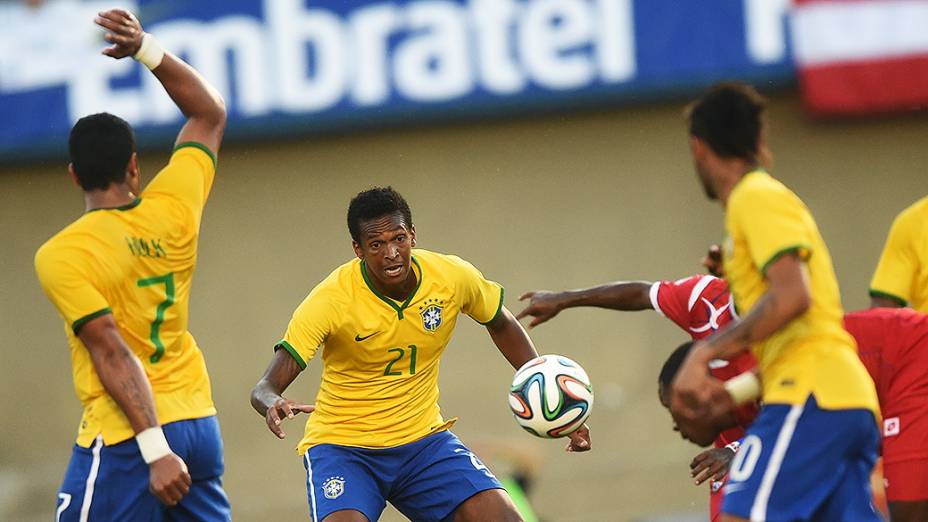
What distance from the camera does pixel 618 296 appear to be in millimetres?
7672

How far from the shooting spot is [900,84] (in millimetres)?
13000

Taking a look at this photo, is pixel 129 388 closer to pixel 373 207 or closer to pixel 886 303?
pixel 373 207

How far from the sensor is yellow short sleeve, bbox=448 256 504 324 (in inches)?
288

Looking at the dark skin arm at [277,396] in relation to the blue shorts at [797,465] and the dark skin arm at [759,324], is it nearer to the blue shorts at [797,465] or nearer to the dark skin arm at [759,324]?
the dark skin arm at [759,324]

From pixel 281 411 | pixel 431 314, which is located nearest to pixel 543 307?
pixel 431 314

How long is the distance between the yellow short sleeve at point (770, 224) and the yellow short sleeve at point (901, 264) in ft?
→ 6.44

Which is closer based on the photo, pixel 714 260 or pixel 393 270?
pixel 714 260

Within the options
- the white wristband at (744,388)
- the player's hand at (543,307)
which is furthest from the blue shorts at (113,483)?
the white wristband at (744,388)

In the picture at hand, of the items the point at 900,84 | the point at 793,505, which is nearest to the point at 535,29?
the point at 900,84

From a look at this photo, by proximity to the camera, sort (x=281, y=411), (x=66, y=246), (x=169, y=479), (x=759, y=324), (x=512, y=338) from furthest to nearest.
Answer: (x=512, y=338) < (x=281, y=411) < (x=66, y=246) < (x=169, y=479) < (x=759, y=324)

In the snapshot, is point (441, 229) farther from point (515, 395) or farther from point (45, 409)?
point (515, 395)

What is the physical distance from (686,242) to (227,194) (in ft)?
15.0

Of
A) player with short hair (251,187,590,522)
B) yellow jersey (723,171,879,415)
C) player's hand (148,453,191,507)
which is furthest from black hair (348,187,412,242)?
yellow jersey (723,171,879,415)

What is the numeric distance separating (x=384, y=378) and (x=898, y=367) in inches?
101
